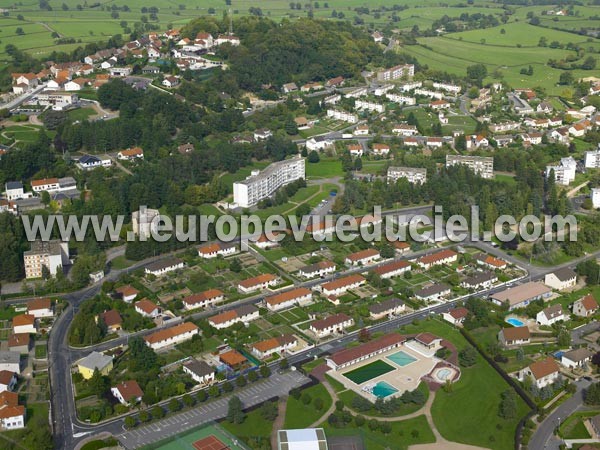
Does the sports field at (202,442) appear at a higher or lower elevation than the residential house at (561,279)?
higher

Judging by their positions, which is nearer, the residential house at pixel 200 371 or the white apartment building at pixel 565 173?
the residential house at pixel 200 371

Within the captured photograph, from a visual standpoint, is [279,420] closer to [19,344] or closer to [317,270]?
[19,344]

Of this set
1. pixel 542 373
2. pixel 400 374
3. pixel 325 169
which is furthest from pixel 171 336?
pixel 325 169

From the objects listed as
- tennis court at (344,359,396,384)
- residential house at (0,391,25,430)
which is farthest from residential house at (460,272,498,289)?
residential house at (0,391,25,430)

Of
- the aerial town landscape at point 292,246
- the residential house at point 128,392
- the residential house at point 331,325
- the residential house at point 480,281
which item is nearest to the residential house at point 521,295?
the aerial town landscape at point 292,246

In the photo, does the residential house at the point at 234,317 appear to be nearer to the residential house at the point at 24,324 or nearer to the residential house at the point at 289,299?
the residential house at the point at 289,299

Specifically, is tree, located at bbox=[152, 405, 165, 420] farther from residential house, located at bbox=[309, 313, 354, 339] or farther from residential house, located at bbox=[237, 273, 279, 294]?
residential house, located at bbox=[237, 273, 279, 294]

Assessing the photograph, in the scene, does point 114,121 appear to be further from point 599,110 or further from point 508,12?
point 508,12
